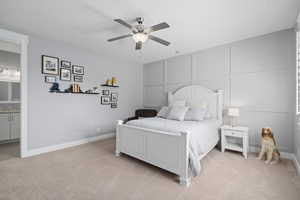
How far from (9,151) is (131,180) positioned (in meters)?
3.20

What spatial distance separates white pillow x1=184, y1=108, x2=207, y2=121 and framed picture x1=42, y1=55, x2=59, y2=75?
3.37 meters

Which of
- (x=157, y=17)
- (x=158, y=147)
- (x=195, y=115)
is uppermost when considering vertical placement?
(x=157, y=17)

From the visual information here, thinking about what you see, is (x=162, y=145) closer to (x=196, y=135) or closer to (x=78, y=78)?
(x=196, y=135)

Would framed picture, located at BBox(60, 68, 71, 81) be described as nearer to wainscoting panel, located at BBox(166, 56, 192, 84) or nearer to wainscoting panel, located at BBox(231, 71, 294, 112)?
wainscoting panel, located at BBox(166, 56, 192, 84)

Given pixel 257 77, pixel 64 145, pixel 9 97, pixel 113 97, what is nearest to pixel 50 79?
pixel 64 145

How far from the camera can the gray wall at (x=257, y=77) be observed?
288cm

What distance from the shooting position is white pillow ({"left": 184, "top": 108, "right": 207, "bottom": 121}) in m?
3.30

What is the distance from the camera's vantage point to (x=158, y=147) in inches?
91.6

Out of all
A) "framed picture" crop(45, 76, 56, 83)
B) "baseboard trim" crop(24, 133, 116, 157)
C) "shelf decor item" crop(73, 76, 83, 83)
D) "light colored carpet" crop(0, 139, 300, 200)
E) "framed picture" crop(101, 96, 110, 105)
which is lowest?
"light colored carpet" crop(0, 139, 300, 200)

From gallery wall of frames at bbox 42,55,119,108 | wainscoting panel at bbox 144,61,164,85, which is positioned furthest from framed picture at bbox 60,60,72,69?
wainscoting panel at bbox 144,61,164,85

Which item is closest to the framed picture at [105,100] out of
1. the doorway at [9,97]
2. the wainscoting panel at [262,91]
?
the doorway at [9,97]

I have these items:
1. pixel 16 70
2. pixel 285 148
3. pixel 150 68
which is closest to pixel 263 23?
pixel 285 148

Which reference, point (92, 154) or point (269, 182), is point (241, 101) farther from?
point (92, 154)

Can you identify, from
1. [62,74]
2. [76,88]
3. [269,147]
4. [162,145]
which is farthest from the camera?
[76,88]
